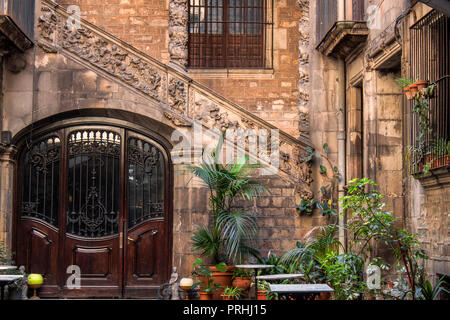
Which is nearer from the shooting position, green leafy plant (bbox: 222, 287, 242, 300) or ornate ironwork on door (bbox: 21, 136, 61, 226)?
green leafy plant (bbox: 222, 287, 242, 300)

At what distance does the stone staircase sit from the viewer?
1319cm

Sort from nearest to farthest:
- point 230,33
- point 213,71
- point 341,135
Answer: point 341,135
point 213,71
point 230,33

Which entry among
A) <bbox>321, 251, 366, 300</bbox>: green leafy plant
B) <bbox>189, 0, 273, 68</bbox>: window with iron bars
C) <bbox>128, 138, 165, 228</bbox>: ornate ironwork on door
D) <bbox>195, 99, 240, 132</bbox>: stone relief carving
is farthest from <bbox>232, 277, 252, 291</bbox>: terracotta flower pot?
<bbox>189, 0, 273, 68</bbox>: window with iron bars

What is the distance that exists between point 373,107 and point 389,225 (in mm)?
2988

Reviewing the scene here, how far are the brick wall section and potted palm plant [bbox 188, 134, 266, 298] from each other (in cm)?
460

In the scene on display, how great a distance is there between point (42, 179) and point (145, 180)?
6.35 feet

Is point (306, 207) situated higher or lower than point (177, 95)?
lower

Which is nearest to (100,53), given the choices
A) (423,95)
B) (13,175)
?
(13,175)

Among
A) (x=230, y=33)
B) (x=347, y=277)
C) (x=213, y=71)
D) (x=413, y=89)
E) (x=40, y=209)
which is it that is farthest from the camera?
(x=230, y=33)

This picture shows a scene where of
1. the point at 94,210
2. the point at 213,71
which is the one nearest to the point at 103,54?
the point at 94,210

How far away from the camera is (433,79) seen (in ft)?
29.8

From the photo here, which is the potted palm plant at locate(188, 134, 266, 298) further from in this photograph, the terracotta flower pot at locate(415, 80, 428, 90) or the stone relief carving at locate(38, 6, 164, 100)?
the terracotta flower pot at locate(415, 80, 428, 90)

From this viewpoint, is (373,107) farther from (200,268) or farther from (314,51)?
(200,268)

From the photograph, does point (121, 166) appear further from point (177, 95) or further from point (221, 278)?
point (221, 278)
